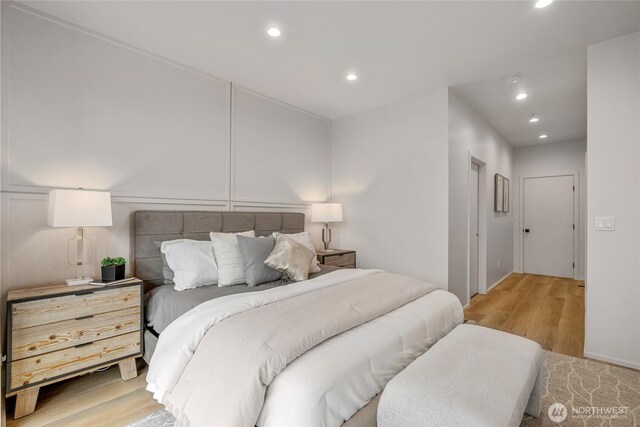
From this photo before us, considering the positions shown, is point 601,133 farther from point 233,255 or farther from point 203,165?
point 203,165

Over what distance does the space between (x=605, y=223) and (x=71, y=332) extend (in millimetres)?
4047

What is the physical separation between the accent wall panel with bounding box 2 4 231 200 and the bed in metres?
1.10

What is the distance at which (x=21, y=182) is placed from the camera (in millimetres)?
2115

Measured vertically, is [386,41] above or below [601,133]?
above

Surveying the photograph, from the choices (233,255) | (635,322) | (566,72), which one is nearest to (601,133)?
(566,72)

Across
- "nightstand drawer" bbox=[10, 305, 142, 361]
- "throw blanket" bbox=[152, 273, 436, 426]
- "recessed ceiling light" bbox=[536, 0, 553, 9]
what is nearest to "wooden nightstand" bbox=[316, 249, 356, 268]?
"throw blanket" bbox=[152, 273, 436, 426]

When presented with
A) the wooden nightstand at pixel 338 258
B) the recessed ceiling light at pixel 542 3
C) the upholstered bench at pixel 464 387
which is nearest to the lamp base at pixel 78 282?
the upholstered bench at pixel 464 387

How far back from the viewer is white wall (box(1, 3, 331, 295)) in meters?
2.11

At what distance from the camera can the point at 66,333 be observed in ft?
6.31

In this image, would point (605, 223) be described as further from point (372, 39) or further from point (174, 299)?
point (174, 299)

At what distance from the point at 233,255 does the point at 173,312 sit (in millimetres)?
630

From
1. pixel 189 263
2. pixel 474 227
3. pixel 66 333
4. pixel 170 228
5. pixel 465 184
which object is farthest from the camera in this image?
pixel 474 227

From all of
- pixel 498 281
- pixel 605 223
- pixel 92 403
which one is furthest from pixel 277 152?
pixel 498 281

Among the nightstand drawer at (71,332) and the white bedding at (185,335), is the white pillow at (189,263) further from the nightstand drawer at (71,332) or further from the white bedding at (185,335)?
the white bedding at (185,335)
